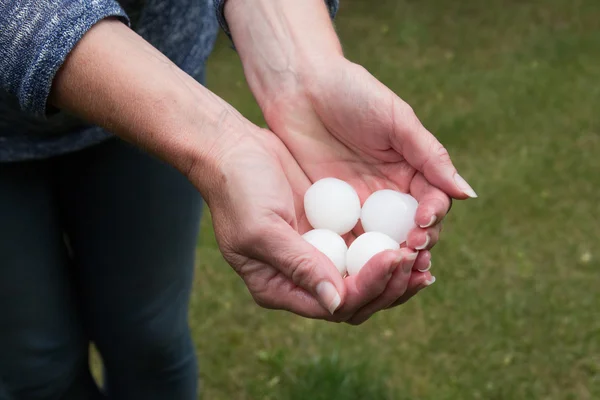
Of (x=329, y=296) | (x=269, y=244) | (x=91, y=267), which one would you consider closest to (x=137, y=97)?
(x=269, y=244)

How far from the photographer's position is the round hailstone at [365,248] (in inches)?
48.4

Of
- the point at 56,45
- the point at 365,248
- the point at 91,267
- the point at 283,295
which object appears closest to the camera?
the point at 56,45

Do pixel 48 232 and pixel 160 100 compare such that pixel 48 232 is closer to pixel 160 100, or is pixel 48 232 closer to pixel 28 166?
pixel 28 166

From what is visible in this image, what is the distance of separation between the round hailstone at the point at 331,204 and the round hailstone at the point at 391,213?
0.03 metres

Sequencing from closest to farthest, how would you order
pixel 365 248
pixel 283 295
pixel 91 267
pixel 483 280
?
pixel 283 295, pixel 365 248, pixel 91 267, pixel 483 280

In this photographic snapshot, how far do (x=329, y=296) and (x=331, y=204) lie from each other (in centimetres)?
27

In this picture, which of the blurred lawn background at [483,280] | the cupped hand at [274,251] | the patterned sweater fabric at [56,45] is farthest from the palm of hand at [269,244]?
the blurred lawn background at [483,280]

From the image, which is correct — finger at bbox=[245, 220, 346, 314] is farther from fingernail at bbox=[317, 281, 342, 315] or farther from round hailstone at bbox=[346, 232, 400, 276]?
round hailstone at bbox=[346, 232, 400, 276]

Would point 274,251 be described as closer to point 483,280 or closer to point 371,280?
point 371,280

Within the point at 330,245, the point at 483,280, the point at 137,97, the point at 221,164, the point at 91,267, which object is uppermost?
the point at 137,97

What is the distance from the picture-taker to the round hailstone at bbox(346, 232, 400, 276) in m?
1.23

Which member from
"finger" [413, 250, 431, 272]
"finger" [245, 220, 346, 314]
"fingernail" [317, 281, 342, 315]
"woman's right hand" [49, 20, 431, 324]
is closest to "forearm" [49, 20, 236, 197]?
"woman's right hand" [49, 20, 431, 324]

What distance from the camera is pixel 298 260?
1043 mm

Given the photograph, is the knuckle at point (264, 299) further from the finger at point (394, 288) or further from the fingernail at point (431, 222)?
the fingernail at point (431, 222)
